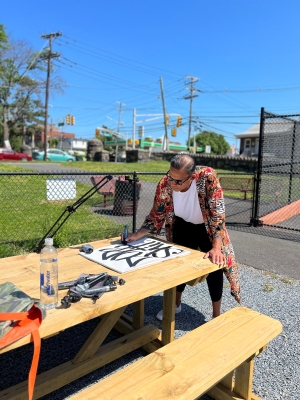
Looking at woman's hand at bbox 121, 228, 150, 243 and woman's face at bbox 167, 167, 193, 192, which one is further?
woman's hand at bbox 121, 228, 150, 243

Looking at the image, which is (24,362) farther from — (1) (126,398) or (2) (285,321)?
(2) (285,321)

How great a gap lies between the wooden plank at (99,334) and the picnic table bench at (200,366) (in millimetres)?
501

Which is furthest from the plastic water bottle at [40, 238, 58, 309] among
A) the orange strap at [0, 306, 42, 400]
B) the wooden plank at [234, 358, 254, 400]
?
the wooden plank at [234, 358, 254, 400]

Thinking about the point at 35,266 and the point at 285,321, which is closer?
the point at 35,266

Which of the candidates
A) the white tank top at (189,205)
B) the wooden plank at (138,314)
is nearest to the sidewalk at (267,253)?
the white tank top at (189,205)

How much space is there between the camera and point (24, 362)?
8.55ft

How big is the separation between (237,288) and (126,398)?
165 cm

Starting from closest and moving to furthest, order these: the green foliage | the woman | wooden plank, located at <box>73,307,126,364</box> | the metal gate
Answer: wooden plank, located at <box>73,307,126,364</box>
the woman
the metal gate
the green foliage

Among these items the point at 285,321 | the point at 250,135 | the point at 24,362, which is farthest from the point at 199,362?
the point at 250,135

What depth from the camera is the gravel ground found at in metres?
2.38

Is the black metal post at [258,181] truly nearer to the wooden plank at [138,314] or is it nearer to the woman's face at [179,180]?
the woman's face at [179,180]

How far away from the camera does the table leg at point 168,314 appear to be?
2.57 m

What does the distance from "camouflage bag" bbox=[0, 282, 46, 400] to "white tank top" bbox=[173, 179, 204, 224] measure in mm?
1622

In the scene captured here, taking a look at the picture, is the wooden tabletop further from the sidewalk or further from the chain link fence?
the sidewalk
